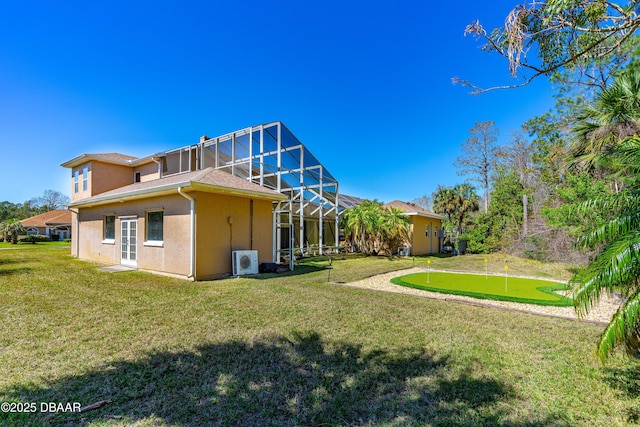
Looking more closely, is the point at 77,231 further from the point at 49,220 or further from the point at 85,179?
the point at 49,220

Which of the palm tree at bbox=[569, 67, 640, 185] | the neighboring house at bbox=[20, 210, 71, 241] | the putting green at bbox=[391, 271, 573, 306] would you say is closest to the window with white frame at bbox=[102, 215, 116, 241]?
the putting green at bbox=[391, 271, 573, 306]

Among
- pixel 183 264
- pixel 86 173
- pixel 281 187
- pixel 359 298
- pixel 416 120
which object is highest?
pixel 416 120

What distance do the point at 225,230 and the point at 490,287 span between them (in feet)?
30.1

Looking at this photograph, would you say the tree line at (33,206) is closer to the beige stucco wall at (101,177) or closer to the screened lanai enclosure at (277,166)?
the beige stucco wall at (101,177)

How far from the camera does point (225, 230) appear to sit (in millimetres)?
10023

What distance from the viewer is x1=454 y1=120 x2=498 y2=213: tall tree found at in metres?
28.1

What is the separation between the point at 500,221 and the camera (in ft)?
67.9

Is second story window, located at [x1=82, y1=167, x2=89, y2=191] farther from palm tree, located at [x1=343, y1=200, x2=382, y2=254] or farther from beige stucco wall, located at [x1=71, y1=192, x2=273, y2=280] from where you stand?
palm tree, located at [x1=343, y1=200, x2=382, y2=254]

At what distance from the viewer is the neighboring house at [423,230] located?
66.4 feet

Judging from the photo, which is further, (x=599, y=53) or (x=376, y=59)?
(x=376, y=59)

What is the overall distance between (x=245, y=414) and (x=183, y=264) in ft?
25.5

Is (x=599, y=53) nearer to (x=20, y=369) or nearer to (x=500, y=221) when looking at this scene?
(x=20, y=369)

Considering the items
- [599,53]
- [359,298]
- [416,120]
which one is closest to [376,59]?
[416,120]

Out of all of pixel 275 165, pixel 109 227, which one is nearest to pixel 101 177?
pixel 109 227
